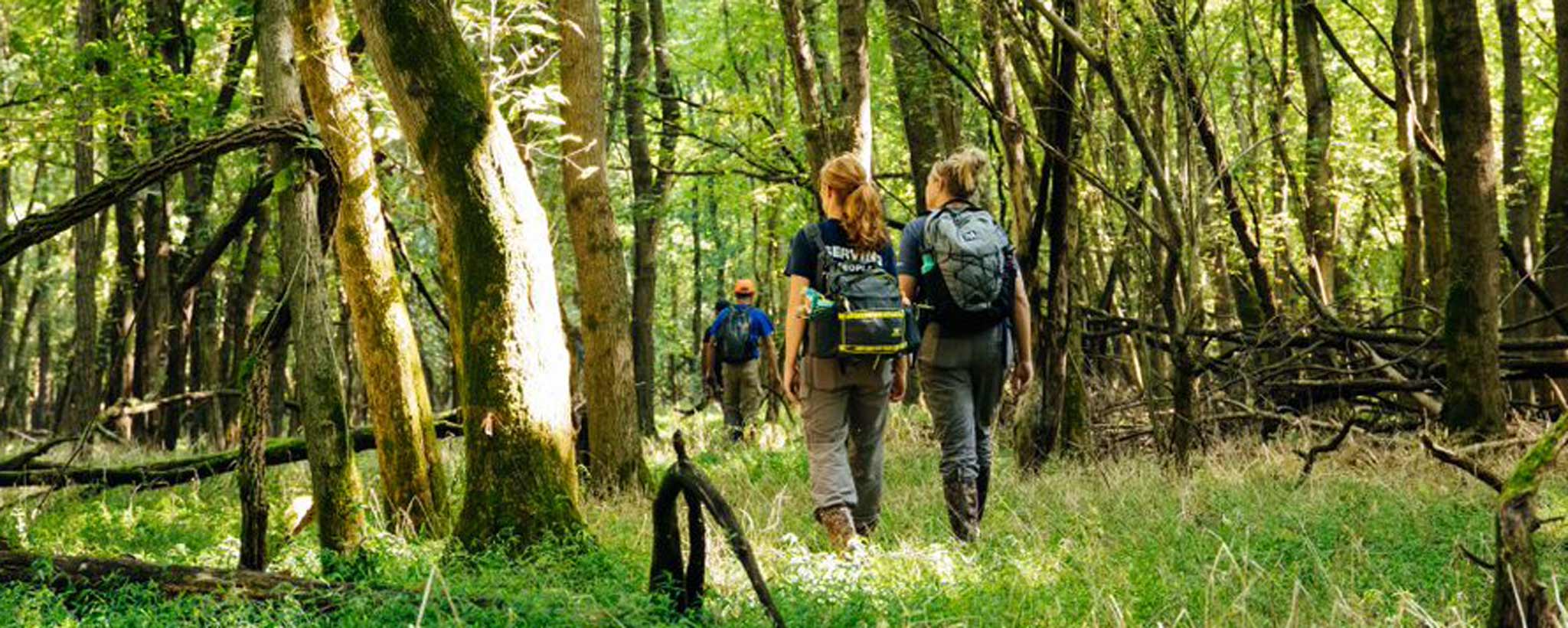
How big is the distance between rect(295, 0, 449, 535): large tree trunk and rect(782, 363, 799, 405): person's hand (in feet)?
A: 7.28

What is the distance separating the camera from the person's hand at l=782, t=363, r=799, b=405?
21.7 ft

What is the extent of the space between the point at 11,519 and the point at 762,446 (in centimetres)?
676

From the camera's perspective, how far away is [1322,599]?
16.4 ft

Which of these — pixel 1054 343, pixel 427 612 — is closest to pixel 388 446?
pixel 427 612

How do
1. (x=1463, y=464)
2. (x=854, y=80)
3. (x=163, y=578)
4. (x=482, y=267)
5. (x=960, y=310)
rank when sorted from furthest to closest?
(x=854, y=80) < (x=960, y=310) < (x=482, y=267) < (x=163, y=578) < (x=1463, y=464)

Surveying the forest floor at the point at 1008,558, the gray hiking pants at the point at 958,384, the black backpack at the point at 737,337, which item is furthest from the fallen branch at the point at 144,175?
the black backpack at the point at 737,337

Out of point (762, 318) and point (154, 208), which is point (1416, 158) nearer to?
point (762, 318)

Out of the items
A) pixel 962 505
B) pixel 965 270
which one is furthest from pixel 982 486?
pixel 965 270

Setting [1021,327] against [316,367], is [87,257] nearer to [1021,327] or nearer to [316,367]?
[316,367]

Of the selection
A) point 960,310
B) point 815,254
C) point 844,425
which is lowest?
point 844,425

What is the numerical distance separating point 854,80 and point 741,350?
285 inches

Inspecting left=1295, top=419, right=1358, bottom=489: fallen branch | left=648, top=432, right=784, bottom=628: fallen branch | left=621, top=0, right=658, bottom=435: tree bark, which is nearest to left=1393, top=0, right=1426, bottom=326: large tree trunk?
left=1295, top=419, right=1358, bottom=489: fallen branch

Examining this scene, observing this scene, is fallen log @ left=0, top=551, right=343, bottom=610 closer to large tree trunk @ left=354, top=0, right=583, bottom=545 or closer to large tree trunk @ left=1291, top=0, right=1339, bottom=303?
large tree trunk @ left=354, top=0, right=583, bottom=545

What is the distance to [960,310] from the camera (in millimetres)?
6566
